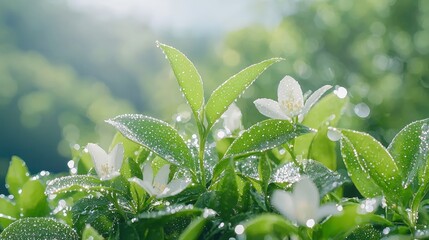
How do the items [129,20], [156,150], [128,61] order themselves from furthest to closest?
[129,20] → [128,61] → [156,150]

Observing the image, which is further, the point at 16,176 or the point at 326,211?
the point at 16,176

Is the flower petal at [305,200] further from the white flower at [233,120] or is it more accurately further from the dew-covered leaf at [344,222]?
the white flower at [233,120]

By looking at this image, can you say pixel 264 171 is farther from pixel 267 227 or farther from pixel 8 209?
pixel 8 209

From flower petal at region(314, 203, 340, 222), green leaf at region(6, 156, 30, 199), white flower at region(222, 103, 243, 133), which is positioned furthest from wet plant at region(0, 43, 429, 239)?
green leaf at region(6, 156, 30, 199)

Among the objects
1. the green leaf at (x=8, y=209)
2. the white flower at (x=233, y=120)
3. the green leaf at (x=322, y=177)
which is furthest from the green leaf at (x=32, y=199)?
the green leaf at (x=322, y=177)

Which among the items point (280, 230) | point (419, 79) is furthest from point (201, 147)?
point (419, 79)

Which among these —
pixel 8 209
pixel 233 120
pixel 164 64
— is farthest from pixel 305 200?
pixel 164 64

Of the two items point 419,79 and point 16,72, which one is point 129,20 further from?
point 419,79
